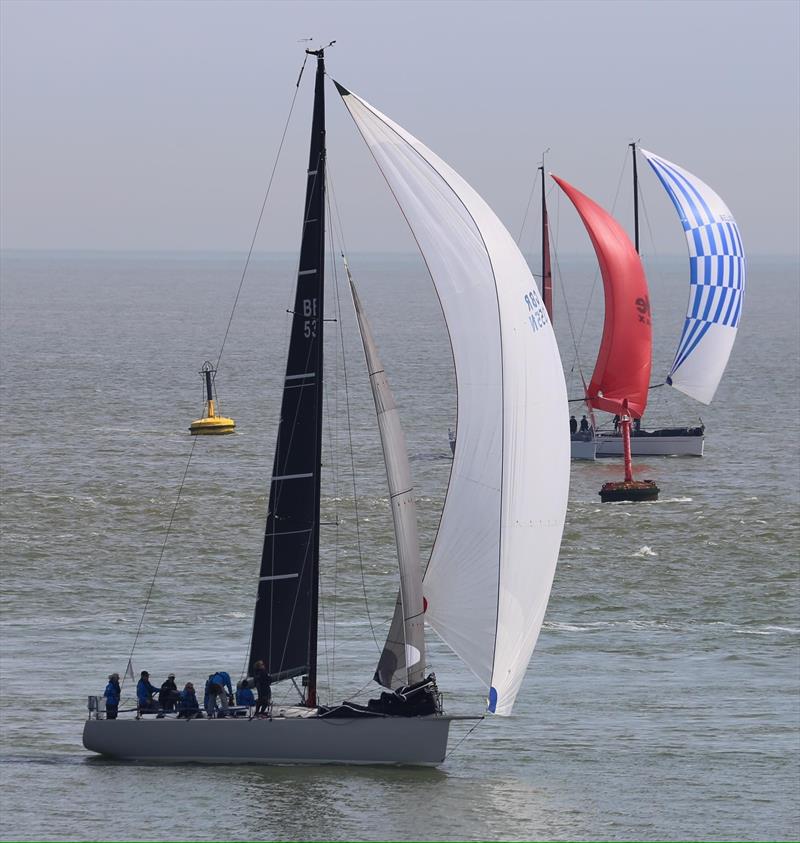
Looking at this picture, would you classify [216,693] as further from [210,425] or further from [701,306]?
[210,425]

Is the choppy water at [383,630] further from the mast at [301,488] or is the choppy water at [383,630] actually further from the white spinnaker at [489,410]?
the white spinnaker at [489,410]

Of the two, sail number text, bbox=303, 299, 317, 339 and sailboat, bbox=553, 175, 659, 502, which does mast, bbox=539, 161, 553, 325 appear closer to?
sailboat, bbox=553, 175, 659, 502

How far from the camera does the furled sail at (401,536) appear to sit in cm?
2931

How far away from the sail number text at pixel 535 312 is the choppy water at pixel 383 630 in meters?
7.72

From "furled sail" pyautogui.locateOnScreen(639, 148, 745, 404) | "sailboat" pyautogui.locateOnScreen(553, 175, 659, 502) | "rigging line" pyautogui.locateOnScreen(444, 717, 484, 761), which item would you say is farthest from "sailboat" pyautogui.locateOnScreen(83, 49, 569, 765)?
"furled sail" pyautogui.locateOnScreen(639, 148, 745, 404)

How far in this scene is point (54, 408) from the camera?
89000mm

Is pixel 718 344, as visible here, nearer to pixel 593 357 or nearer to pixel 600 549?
pixel 600 549

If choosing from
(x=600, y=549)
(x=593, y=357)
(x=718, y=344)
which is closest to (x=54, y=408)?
(x=718, y=344)

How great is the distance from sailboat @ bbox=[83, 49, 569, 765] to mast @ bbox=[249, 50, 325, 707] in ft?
0.08

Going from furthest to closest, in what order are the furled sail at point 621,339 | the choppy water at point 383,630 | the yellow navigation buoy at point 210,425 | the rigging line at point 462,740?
the yellow navigation buoy at point 210,425 < the furled sail at point 621,339 < the rigging line at point 462,740 < the choppy water at point 383,630

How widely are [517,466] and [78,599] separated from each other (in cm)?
2020

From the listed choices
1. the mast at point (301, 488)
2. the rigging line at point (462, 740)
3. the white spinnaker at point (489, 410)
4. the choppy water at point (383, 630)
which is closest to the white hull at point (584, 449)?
the choppy water at point (383, 630)

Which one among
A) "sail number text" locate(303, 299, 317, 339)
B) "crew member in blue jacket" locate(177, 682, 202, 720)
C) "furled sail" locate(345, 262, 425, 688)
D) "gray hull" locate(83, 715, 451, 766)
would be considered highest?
"sail number text" locate(303, 299, 317, 339)

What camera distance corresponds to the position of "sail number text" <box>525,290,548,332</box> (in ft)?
94.7
